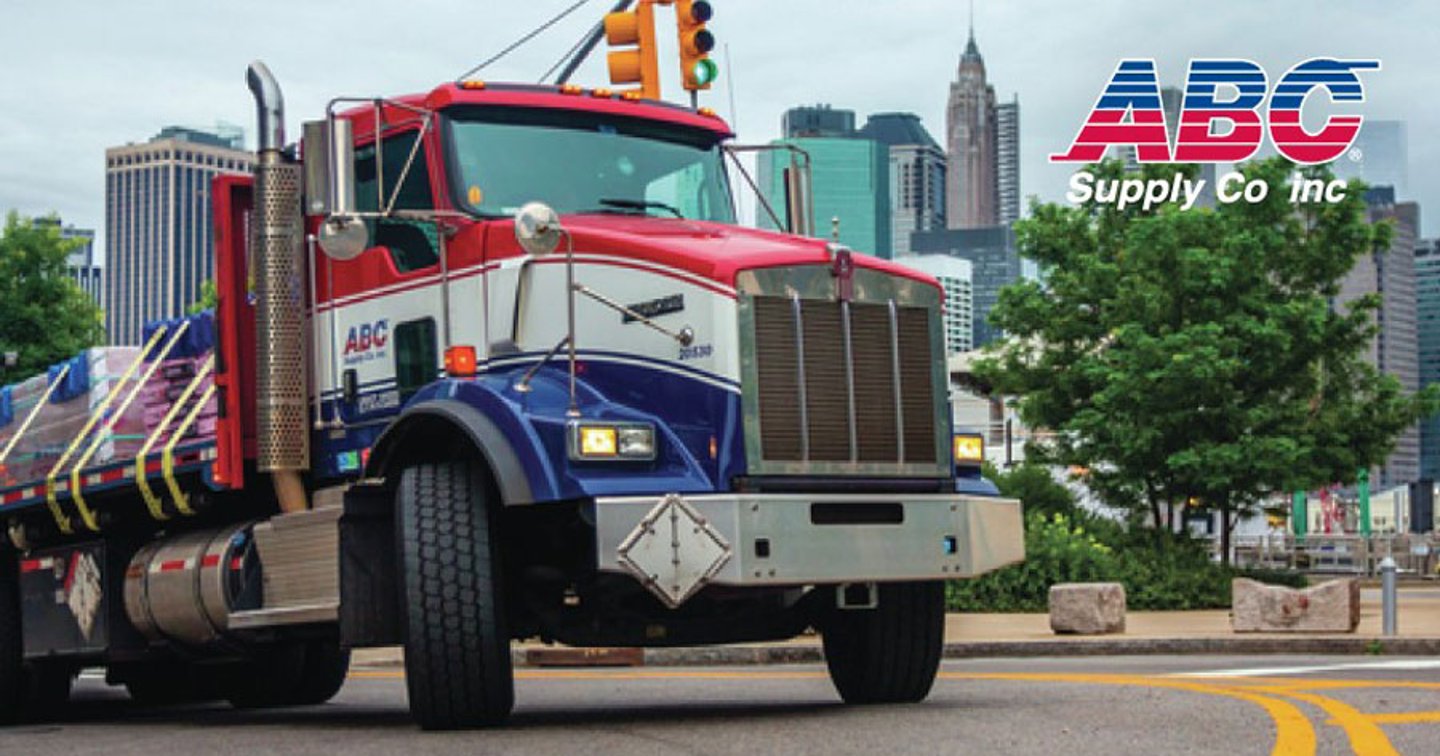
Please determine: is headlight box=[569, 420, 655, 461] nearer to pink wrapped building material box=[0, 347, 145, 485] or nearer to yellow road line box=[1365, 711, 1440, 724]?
yellow road line box=[1365, 711, 1440, 724]

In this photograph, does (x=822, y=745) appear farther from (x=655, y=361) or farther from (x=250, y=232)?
(x=250, y=232)

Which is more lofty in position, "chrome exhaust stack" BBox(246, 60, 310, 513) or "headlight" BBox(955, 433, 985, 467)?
"chrome exhaust stack" BBox(246, 60, 310, 513)

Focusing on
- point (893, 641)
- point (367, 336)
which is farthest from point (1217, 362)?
point (367, 336)

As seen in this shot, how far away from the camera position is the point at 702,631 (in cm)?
1156

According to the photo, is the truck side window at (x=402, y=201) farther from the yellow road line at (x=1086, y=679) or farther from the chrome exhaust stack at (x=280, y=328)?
the yellow road line at (x=1086, y=679)

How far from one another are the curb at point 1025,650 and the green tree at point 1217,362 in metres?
11.8

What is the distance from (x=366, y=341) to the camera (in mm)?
12508

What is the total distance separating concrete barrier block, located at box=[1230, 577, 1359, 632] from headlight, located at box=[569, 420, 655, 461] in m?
12.6

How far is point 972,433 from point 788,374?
1580 mm

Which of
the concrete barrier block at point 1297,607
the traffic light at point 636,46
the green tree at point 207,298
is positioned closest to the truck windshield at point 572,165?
the green tree at point 207,298

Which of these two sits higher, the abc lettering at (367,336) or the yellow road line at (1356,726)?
the abc lettering at (367,336)

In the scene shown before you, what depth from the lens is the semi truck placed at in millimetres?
10625

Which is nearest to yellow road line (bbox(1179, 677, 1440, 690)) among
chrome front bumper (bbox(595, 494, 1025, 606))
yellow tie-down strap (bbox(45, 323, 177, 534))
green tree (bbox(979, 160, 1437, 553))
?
chrome front bumper (bbox(595, 494, 1025, 606))

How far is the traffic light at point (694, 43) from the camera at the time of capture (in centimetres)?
1950
